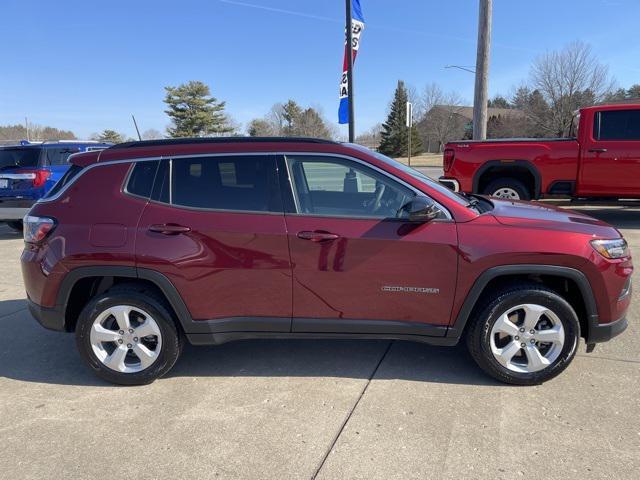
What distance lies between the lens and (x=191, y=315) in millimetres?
3332

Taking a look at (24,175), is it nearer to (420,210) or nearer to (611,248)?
(420,210)

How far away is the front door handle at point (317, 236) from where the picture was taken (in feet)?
10.3

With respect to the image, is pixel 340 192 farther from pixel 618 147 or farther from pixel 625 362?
pixel 618 147

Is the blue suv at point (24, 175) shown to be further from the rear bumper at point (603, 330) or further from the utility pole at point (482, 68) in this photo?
the rear bumper at point (603, 330)

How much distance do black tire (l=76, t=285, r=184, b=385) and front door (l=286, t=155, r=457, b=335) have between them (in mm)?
918

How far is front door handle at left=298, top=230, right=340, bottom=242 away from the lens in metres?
3.14

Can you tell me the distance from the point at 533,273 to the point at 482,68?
8.66 m

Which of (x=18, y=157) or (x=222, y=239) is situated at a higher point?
(x=18, y=157)

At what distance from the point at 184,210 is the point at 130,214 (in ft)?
1.25

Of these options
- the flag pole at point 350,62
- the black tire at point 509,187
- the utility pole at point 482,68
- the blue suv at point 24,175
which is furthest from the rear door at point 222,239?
the utility pole at point 482,68

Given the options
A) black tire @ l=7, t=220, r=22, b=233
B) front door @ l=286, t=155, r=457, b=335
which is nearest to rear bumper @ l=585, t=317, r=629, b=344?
front door @ l=286, t=155, r=457, b=335

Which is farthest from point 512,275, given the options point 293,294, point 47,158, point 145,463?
point 47,158

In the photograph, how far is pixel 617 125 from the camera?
8336 millimetres

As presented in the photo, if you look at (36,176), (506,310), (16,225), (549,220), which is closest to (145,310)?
(506,310)
